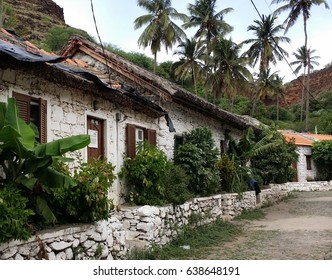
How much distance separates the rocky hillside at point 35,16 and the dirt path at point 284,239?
112ft

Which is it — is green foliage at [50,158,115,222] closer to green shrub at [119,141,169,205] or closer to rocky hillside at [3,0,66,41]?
green shrub at [119,141,169,205]

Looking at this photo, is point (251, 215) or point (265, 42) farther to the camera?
point (265, 42)

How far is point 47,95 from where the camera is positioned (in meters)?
6.49

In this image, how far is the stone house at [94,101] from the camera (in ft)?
19.2

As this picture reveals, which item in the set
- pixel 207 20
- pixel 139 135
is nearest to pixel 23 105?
pixel 139 135

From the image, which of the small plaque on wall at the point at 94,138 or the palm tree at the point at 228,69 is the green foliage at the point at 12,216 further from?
the palm tree at the point at 228,69

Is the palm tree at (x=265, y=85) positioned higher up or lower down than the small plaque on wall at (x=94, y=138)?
higher up

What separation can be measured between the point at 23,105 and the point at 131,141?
10.6ft

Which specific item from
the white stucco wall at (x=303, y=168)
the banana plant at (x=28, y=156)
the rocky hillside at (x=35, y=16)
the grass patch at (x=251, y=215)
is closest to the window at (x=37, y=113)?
the banana plant at (x=28, y=156)

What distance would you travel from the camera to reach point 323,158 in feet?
88.8

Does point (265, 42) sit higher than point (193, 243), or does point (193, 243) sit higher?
point (265, 42)

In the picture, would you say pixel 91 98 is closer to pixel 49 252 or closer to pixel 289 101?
pixel 49 252

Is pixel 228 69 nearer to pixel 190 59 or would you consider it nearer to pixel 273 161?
pixel 190 59

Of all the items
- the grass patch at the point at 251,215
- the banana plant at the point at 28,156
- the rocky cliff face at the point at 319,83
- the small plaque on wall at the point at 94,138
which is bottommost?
the grass patch at the point at 251,215
